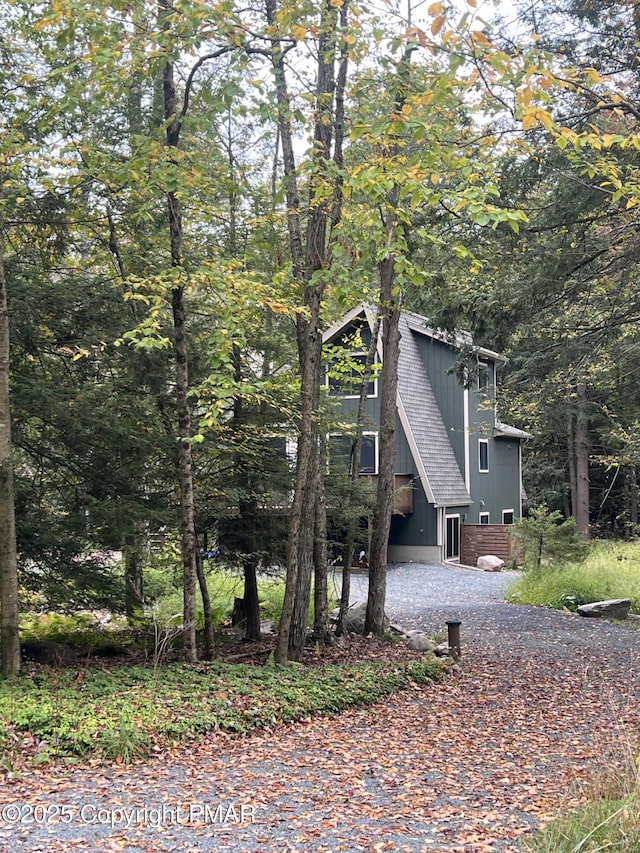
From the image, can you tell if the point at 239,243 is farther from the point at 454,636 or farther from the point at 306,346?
the point at 454,636

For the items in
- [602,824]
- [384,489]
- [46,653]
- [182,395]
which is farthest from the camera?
[384,489]

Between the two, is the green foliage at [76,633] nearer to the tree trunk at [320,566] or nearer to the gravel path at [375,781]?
the tree trunk at [320,566]

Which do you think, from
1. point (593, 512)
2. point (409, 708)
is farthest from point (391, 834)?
point (593, 512)

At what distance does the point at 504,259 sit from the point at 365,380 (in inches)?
107

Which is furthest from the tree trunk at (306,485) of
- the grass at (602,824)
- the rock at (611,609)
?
the rock at (611,609)

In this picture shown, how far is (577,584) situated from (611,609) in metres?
1.87

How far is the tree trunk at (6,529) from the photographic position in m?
7.11

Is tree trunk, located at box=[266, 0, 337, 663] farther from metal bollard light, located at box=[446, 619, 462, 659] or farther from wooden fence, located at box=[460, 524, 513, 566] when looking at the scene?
wooden fence, located at box=[460, 524, 513, 566]

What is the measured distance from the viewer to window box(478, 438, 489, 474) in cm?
2589

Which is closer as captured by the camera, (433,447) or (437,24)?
(437,24)

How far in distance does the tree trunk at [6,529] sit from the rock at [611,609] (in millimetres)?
11063

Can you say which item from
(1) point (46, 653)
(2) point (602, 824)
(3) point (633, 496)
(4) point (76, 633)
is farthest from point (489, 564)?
(2) point (602, 824)

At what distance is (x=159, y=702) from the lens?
21.7ft

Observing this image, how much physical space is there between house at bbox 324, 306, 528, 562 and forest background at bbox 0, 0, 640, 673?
35.8ft
